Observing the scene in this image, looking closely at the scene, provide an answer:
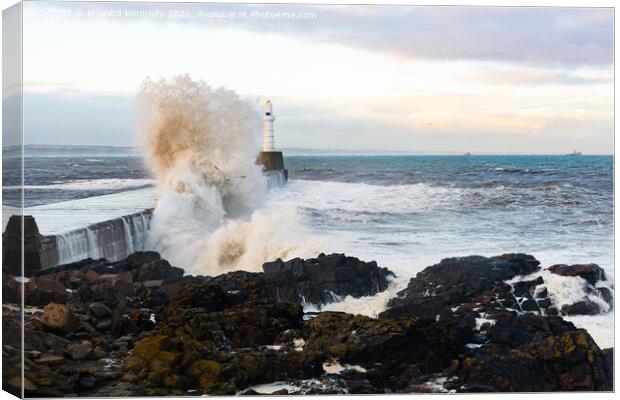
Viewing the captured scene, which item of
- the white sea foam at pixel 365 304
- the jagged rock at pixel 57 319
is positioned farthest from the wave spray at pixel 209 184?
the jagged rock at pixel 57 319

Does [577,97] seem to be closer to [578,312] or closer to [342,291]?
[578,312]

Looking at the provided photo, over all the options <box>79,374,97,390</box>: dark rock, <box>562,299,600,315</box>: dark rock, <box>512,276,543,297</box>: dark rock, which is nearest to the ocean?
<box>512,276,543,297</box>: dark rock

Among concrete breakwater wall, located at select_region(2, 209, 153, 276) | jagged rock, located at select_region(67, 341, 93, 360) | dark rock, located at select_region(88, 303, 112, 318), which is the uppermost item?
concrete breakwater wall, located at select_region(2, 209, 153, 276)

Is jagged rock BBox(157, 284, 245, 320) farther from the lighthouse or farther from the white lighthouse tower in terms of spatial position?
the white lighthouse tower

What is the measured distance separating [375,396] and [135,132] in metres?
3.92

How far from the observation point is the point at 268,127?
1302 centimetres

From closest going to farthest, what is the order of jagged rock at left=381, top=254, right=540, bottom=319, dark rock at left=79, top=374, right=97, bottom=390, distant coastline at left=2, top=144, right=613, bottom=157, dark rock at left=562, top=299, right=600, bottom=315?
dark rock at left=79, top=374, right=97, bottom=390, distant coastline at left=2, top=144, right=613, bottom=157, jagged rock at left=381, top=254, right=540, bottom=319, dark rock at left=562, top=299, right=600, bottom=315

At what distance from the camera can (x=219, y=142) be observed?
13.1 meters

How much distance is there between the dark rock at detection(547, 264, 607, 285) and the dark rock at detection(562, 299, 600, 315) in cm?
24

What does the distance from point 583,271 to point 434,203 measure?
1.85 meters

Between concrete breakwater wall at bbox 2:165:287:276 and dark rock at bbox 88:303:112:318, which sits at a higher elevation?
concrete breakwater wall at bbox 2:165:287:276

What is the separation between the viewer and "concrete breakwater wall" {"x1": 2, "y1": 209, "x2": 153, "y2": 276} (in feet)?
39.7

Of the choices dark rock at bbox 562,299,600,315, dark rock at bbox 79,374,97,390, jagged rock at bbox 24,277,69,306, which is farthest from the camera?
dark rock at bbox 562,299,600,315

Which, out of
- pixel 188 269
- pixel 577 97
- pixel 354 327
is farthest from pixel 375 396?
pixel 577 97
